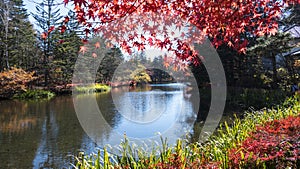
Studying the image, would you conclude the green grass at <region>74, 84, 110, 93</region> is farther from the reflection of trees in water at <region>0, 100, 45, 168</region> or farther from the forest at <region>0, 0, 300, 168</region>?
the reflection of trees in water at <region>0, 100, 45, 168</region>

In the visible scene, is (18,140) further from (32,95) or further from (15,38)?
(15,38)

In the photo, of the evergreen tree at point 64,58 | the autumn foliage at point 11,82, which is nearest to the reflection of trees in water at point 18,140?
the autumn foliage at point 11,82

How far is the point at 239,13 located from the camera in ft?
10.5

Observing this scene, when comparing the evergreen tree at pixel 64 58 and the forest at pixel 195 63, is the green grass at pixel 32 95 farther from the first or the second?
the evergreen tree at pixel 64 58

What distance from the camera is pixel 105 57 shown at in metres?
25.4

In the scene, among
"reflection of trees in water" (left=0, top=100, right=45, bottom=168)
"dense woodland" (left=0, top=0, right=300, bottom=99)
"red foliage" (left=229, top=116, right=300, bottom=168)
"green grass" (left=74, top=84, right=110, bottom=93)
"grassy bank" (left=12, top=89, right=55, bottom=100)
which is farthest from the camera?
"green grass" (left=74, top=84, right=110, bottom=93)

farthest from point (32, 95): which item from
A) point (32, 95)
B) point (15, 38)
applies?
point (15, 38)

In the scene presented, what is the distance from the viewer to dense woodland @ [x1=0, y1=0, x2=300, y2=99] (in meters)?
11.4

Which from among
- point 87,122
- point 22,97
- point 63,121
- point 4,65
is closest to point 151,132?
point 87,122

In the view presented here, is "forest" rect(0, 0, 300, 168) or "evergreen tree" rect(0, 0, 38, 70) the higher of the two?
"evergreen tree" rect(0, 0, 38, 70)

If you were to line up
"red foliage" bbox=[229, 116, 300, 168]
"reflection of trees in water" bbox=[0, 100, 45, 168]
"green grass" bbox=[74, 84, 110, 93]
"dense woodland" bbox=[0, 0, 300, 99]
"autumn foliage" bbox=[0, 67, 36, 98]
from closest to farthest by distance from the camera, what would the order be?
1. "red foliage" bbox=[229, 116, 300, 168]
2. "reflection of trees in water" bbox=[0, 100, 45, 168]
3. "dense woodland" bbox=[0, 0, 300, 99]
4. "autumn foliage" bbox=[0, 67, 36, 98]
5. "green grass" bbox=[74, 84, 110, 93]

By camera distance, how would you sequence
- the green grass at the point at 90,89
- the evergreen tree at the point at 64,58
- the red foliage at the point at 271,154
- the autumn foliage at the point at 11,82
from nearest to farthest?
the red foliage at the point at 271,154, the autumn foliage at the point at 11,82, the evergreen tree at the point at 64,58, the green grass at the point at 90,89

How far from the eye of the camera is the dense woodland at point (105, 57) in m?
11.4

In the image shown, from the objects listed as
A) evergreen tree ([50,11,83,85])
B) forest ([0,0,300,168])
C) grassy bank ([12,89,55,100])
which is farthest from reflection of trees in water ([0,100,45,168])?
evergreen tree ([50,11,83,85])
